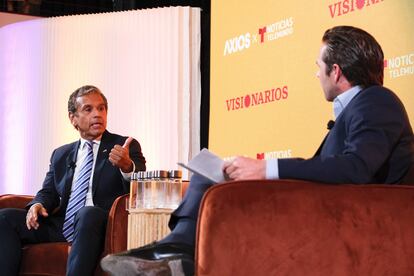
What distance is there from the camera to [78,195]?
12.3 feet

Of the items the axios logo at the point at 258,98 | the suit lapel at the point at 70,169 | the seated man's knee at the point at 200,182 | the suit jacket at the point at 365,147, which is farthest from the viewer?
the axios logo at the point at 258,98

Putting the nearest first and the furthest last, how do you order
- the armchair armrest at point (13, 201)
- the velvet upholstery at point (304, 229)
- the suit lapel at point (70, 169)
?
1. the velvet upholstery at point (304, 229)
2. the suit lapel at point (70, 169)
3. the armchair armrest at point (13, 201)

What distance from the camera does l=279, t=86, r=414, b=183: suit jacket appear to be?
6.84 feet

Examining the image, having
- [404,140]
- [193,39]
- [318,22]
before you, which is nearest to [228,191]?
[404,140]

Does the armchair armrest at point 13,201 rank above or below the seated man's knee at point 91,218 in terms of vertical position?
above

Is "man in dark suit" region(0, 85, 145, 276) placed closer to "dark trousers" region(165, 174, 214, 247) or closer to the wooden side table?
the wooden side table

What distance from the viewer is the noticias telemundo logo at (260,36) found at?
14.5 feet

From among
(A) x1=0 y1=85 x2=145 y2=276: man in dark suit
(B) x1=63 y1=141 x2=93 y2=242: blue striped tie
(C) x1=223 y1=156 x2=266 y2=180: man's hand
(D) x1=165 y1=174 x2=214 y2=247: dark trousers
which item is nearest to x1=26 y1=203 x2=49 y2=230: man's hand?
(A) x1=0 y1=85 x2=145 y2=276: man in dark suit

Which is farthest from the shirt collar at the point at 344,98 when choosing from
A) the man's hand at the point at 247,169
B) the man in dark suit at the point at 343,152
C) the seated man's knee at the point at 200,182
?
the seated man's knee at the point at 200,182

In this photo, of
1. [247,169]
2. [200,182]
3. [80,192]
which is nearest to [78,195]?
[80,192]

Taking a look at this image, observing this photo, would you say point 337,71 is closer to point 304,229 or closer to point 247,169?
point 247,169

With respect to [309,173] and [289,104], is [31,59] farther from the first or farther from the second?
[309,173]

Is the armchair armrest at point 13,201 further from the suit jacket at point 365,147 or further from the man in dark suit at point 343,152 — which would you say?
the suit jacket at point 365,147

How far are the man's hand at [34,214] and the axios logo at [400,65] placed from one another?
1.82 meters
